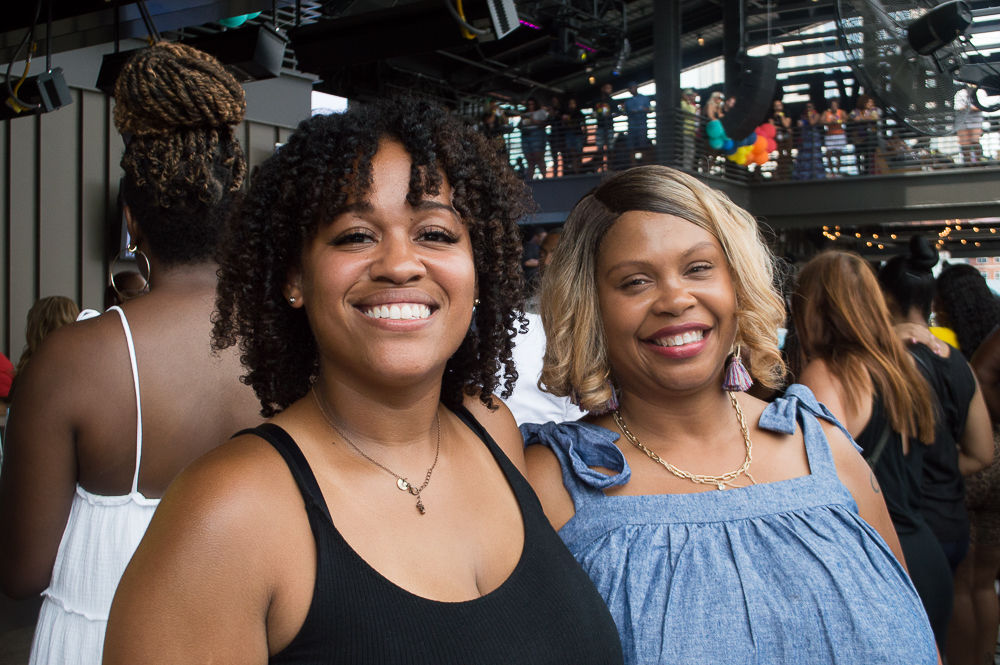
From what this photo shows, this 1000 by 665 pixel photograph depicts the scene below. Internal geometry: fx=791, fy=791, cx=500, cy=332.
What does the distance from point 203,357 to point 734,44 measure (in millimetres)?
11370

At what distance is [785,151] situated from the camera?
1473 centimetres

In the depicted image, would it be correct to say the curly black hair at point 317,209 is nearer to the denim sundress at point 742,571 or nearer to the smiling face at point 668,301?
the smiling face at point 668,301

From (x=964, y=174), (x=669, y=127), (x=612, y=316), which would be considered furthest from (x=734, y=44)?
(x=612, y=316)

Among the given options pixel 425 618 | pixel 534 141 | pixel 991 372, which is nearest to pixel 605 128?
pixel 534 141

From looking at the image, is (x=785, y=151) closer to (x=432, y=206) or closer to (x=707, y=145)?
(x=707, y=145)

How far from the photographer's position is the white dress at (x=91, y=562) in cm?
155

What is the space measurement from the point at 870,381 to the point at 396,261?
201 cm

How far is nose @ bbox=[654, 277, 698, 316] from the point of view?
62.5 inches

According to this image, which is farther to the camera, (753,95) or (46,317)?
(753,95)

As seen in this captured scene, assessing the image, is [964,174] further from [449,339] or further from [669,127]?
[449,339]

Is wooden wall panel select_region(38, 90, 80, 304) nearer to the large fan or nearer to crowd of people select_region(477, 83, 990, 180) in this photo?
the large fan

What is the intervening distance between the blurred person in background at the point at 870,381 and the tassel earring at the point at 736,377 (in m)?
1.03

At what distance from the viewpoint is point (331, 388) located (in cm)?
127

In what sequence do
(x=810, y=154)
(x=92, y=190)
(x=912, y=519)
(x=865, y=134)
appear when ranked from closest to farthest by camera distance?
(x=912, y=519) → (x=92, y=190) → (x=810, y=154) → (x=865, y=134)
